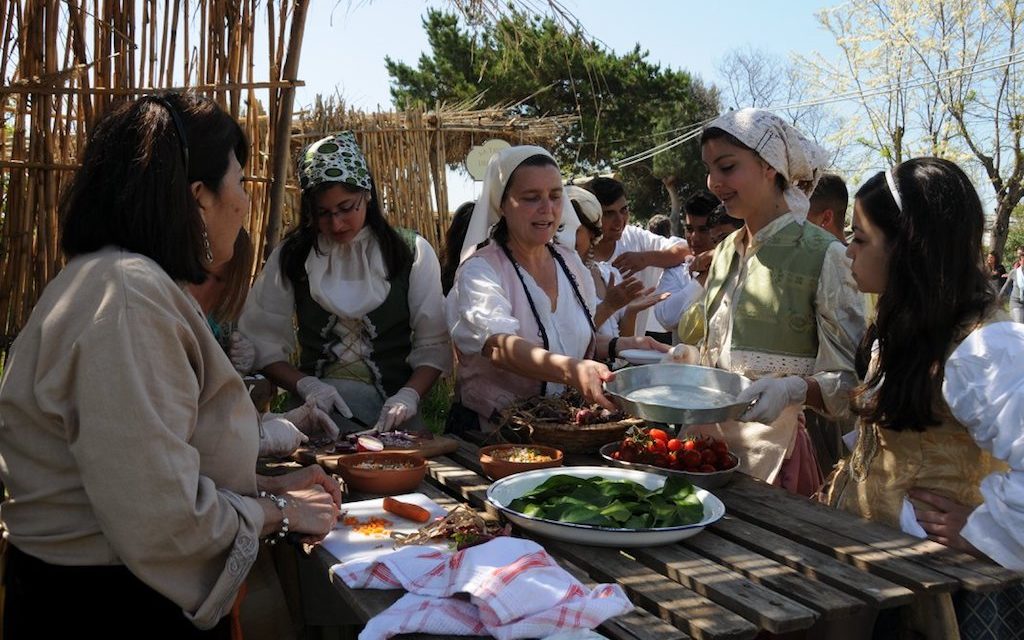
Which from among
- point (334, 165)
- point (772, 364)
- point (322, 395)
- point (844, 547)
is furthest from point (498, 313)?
point (844, 547)

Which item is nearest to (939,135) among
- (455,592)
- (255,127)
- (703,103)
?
(703,103)

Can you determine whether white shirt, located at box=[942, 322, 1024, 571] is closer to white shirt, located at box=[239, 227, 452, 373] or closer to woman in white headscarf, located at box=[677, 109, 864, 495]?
woman in white headscarf, located at box=[677, 109, 864, 495]

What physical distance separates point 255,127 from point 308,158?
0.90 meters

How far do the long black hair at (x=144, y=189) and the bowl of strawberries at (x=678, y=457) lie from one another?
4.48 ft

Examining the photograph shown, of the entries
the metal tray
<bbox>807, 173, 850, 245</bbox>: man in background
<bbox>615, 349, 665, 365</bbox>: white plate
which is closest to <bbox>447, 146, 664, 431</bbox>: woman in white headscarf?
<bbox>615, 349, 665, 365</bbox>: white plate

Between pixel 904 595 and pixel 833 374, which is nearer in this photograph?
pixel 904 595

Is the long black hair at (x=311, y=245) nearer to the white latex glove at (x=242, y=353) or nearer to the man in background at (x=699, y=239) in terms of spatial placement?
the white latex glove at (x=242, y=353)

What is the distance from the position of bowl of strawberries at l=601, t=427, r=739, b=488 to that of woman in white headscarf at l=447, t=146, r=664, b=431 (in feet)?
1.74

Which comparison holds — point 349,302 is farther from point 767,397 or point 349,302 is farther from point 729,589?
point 729,589

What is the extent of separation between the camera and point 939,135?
21.8 metres

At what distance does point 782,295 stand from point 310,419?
65.7 inches

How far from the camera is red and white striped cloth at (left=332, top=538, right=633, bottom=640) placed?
1.57 m

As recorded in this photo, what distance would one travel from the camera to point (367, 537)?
206cm

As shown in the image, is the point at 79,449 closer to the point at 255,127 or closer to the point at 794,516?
the point at 794,516
